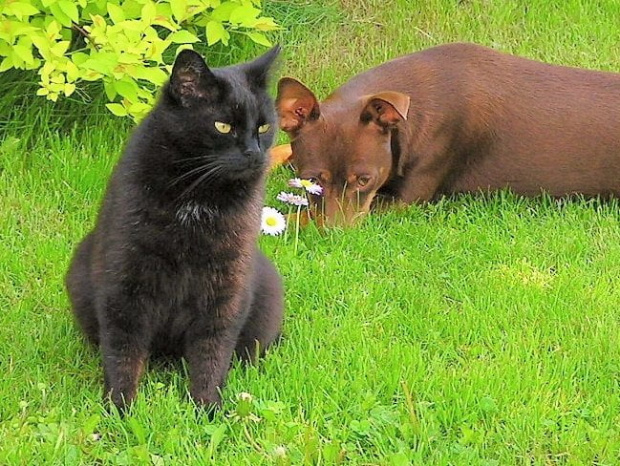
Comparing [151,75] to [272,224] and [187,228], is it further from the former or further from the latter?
[187,228]

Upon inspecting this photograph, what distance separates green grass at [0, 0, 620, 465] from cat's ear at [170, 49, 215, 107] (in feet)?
2.82

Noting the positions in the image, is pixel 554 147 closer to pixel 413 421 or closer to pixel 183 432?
pixel 413 421

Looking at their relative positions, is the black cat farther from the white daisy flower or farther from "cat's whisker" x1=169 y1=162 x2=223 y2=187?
the white daisy flower

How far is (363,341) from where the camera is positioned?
318cm

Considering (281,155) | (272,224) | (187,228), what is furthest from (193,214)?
(281,155)

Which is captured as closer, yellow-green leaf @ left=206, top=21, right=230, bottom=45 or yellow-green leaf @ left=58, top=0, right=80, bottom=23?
yellow-green leaf @ left=58, top=0, right=80, bottom=23

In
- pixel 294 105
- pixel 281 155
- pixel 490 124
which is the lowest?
pixel 281 155

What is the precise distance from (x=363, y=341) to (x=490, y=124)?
164cm

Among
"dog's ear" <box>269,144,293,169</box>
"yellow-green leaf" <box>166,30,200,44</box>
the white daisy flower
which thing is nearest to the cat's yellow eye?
the white daisy flower

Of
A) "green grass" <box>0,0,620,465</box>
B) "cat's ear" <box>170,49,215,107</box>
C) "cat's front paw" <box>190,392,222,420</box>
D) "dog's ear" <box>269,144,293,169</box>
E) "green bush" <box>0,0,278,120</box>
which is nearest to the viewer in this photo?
"cat's ear" <box>170,49,215,107</box>

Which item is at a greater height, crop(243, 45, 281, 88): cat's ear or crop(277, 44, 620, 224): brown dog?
crop(243, 45, 281, 88): cat's ear

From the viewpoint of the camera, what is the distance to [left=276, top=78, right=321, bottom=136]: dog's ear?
157 inches

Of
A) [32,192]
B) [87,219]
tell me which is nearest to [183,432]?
[87,219]

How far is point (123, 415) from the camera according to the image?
274 cm
